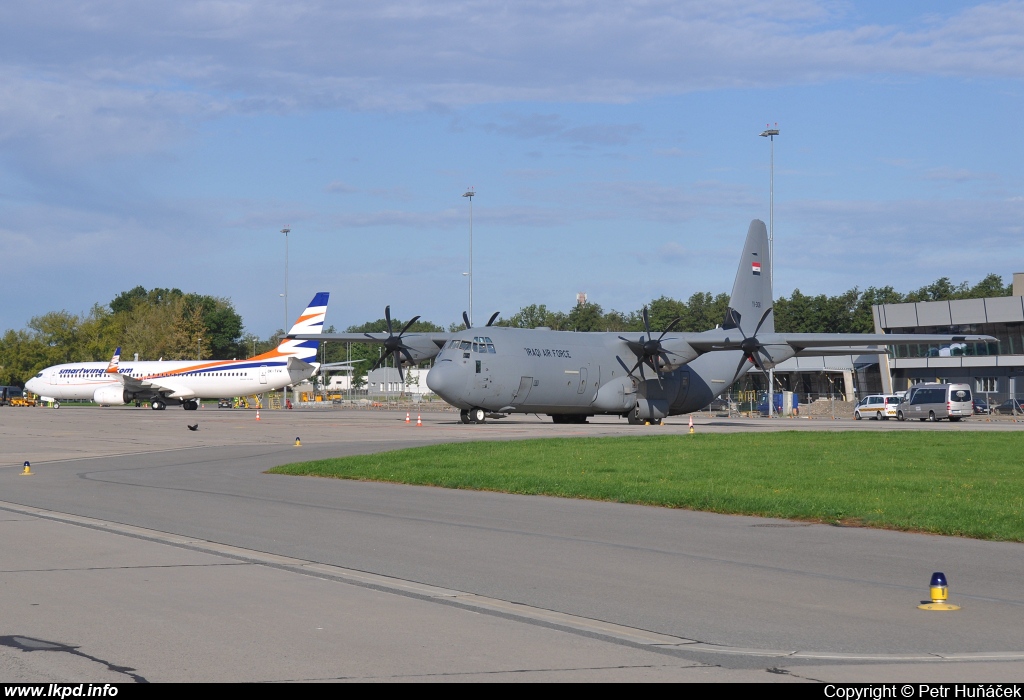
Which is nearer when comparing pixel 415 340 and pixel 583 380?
pixel 583 380

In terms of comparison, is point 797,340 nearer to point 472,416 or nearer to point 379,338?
point 472,416

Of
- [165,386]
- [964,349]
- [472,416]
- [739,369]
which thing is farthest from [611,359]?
[964,349]

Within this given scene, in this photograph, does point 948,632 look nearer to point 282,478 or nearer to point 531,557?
point 531,557

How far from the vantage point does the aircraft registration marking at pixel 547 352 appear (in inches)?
1538

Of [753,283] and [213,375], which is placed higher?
[753,283]

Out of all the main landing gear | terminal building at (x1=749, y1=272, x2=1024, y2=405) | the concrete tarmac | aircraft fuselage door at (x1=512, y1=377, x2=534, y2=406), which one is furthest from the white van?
the concrete tarmac

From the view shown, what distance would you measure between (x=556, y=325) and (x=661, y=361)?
277 ft

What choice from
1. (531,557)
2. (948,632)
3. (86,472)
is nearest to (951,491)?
(531,557)

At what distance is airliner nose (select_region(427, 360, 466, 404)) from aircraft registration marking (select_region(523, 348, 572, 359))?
3.04 metres

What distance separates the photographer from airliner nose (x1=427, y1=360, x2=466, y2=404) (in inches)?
1473

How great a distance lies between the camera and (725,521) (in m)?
13.5

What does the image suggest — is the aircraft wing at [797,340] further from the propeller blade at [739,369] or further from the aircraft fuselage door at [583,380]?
the aircraft fuselage door at [583,380]

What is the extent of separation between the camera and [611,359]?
4206 centimetres

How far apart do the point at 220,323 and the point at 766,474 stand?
417 feet
